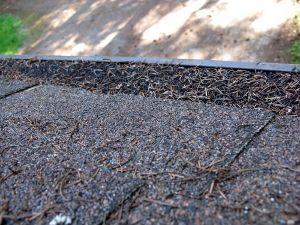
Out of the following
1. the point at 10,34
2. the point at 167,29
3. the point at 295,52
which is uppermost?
the point at 10,34

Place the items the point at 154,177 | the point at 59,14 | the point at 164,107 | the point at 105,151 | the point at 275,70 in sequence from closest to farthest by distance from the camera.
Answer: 1. the point at 154,177
2. the point at 105,151
3. the point at 164,107
4. the point at 275,70
5. the point at 59,14

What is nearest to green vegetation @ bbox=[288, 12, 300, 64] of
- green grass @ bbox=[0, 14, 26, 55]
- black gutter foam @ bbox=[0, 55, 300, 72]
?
black gutter foam @ bbox=[0, 55, 300, 72]

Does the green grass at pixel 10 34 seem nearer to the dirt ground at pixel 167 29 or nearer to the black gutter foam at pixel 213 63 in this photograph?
the dirt ground at pixel 167 29

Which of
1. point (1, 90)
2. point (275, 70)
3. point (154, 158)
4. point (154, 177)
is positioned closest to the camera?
point (154, 177)

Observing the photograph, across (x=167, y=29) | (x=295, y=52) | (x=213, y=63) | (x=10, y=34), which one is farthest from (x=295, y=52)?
(x=10, y=34)

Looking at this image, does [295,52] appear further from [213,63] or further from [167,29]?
[213,63]

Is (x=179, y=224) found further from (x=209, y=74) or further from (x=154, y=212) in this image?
(x=209, y=74)

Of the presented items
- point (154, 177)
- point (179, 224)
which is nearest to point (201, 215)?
point (179, 224)

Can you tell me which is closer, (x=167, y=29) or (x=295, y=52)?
(x=295, y=52)
